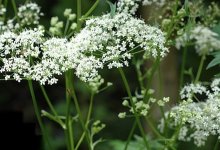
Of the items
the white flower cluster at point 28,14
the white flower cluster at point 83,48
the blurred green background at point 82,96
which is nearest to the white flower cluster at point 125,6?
the white flower cluster at point 83,48

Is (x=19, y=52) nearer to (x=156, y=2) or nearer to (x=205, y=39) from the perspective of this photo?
(x=156, y=2)

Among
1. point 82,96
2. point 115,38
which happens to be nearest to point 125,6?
point 115,38

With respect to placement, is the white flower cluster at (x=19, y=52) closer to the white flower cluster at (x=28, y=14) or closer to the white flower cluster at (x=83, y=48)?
the white flower cluster at (x=83, y=48)

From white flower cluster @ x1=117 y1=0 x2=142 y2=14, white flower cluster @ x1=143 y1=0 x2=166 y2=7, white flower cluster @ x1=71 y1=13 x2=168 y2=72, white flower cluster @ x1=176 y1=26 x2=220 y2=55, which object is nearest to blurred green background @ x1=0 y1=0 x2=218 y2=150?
white flower cluster @ x1=176 y1=26 x2=220 y2=55

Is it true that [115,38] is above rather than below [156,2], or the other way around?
below

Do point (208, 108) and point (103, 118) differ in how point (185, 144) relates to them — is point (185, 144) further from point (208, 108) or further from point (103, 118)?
point (103, 118)

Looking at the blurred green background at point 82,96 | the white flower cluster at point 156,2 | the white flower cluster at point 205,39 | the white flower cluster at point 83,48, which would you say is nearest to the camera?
the white flower cluster at point 83,48

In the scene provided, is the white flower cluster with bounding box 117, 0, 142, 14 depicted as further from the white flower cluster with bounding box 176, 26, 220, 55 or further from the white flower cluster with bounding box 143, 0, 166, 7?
the white flower cluster with bounding box 176, 26, 220, 55

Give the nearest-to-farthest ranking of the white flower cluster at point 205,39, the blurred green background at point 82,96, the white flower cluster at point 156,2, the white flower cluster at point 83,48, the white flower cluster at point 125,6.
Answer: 1. the white flower cluster at point 83,48
2. the white flower cluster at point 125,6
3. the white flower cluster at point 156,2
4. the white flower cluster at point 205,39
5. the blurred green background at point 82,96

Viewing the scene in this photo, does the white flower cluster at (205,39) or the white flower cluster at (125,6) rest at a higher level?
the white flower cluster at (125,6)

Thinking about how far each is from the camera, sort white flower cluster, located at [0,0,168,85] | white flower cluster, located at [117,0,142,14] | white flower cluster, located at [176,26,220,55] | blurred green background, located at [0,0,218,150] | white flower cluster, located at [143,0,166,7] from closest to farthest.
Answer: white flower cluster, located at [0,0,168,85] → white flower cluster, located at [117,0,142,14] → white flower cluster, located at [143,0,166,7] → white flower cluster, located at [176,26,220,55] → blurred green background, located at [0,0,218,150]

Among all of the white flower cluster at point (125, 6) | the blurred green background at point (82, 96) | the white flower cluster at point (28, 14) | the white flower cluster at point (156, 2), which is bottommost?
the blurred green background at point (82, 96)
